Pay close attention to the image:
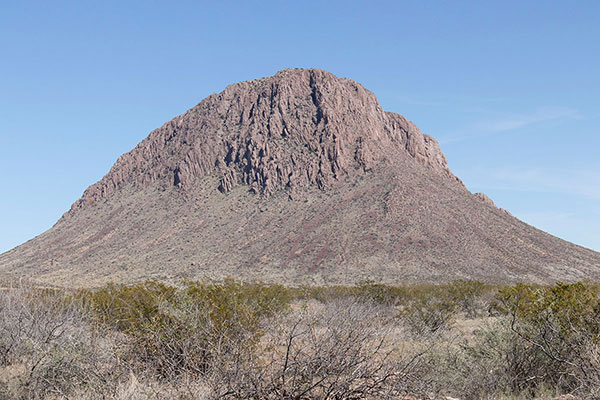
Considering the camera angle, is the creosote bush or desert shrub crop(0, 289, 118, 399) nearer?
the creosote bush

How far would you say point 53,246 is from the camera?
301ft

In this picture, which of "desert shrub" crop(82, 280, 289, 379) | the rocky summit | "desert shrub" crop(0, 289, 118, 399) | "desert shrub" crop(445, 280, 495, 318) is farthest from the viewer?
the rocky summit

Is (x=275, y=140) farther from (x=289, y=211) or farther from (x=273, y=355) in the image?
(x=273, y=355)

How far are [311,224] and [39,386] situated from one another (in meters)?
76.4

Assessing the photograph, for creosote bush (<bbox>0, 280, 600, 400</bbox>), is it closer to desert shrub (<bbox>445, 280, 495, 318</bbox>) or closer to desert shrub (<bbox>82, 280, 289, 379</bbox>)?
desert shrub (<bbox>82, 280, 289, 379</bbox>)

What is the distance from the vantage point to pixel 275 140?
373ft

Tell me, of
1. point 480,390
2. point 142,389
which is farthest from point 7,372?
point 480,390

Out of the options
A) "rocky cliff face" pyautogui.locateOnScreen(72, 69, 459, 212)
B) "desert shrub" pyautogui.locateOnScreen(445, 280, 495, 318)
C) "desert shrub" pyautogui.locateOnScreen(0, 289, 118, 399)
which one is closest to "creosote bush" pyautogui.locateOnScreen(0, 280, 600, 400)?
"desert shrub" pyautogui.locateOnScreen(0, 289, 118, 399)

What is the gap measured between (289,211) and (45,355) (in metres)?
84.5

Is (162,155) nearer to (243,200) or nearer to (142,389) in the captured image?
(243,200)

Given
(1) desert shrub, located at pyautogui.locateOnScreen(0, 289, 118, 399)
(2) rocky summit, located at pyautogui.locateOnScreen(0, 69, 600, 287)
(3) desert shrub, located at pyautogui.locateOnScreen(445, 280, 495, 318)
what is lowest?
(3) desert shrub, located at pyautogui.locateOnScreen(445, 280, 495, 318)

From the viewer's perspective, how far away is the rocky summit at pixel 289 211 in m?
68.9

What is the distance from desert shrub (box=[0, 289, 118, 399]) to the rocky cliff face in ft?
294

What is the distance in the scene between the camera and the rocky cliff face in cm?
10431
